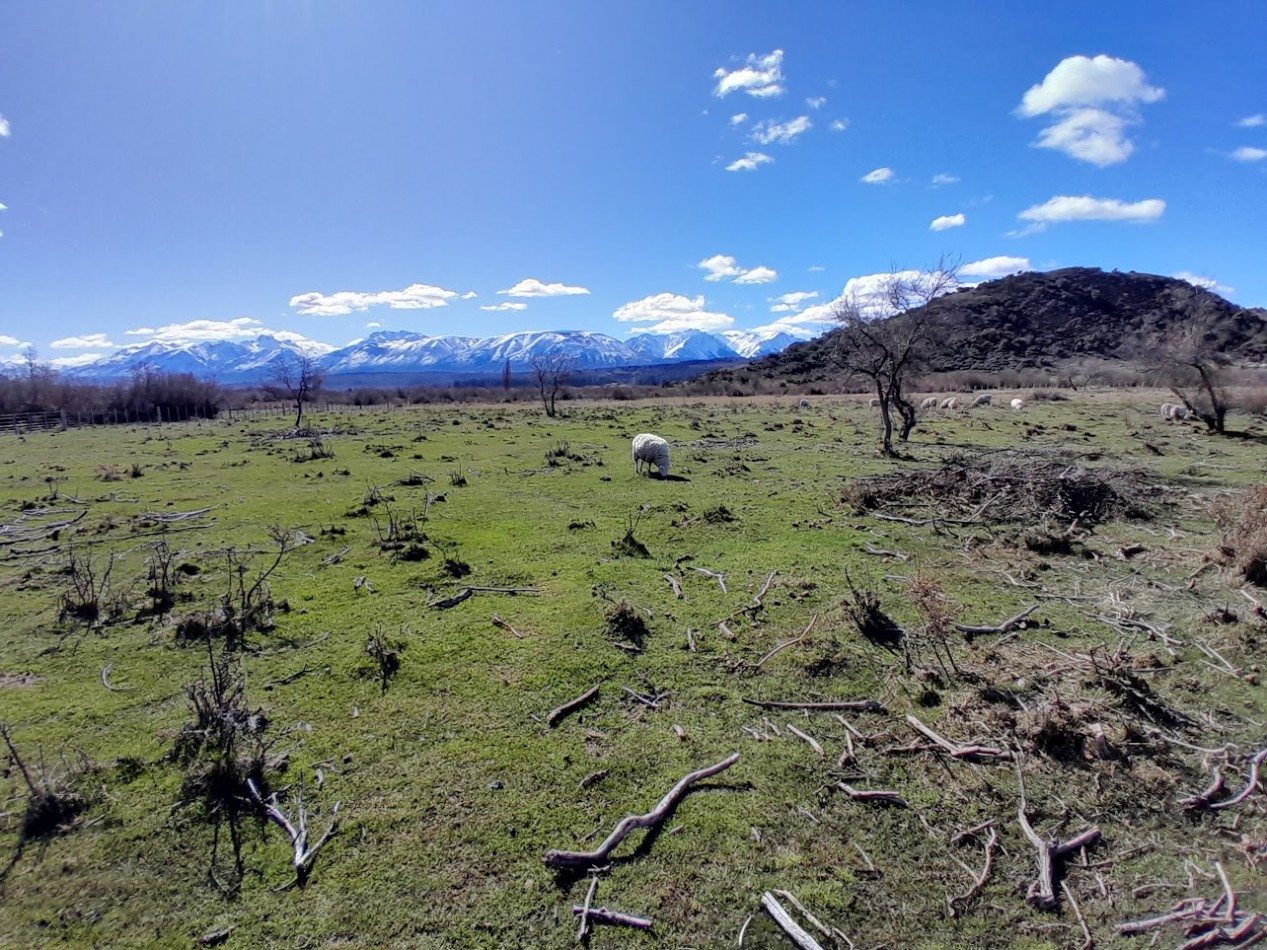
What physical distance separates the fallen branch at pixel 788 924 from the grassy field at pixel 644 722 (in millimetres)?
72

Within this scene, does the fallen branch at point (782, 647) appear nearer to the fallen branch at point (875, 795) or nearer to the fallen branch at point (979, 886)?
the fallen branch at point (875, 795)

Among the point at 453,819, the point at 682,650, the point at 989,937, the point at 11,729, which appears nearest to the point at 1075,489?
the point at 682,650

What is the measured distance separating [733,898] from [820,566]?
7274 mm

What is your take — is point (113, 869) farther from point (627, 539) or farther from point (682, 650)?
point (627, 539)

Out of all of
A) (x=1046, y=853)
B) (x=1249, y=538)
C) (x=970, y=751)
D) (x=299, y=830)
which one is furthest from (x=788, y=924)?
(x=1249, y=538)

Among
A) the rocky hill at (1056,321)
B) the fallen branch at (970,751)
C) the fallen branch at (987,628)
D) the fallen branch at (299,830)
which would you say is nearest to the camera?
the fallen branch at (299,830)

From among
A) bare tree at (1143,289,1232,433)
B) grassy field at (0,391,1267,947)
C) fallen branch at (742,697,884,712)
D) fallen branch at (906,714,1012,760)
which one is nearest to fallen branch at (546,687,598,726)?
grassy field at (0,391,1267,947)

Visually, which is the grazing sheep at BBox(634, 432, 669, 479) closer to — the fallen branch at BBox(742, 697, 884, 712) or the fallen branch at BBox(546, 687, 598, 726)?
the fallen branch at BBox(546, 687, 598, 726)

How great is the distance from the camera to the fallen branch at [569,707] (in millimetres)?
6336

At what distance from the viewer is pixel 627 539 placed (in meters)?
12.1

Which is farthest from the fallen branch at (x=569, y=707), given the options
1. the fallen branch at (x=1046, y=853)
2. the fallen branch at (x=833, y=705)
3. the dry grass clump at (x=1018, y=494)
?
the dry grass clump at (x=1018, y=494)

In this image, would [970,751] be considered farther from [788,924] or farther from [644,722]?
[644,722]

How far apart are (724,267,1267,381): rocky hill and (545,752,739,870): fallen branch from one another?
85455 millimetres

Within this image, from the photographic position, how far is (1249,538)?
9.43m
